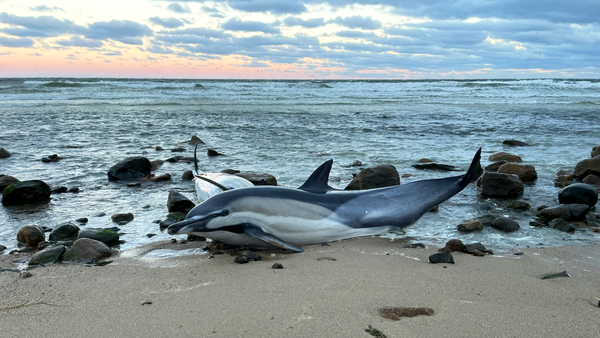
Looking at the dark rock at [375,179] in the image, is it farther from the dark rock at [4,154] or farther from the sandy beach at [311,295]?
the dark rock at [4,154]

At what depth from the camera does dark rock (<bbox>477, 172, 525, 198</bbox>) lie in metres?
6.82

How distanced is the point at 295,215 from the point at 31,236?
2881 millimetres

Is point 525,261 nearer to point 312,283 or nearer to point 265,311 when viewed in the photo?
point 312,283

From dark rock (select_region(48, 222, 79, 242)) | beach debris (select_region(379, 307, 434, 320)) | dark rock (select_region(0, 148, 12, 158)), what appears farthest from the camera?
dark rock (select_region(0, 148, 12, 158))

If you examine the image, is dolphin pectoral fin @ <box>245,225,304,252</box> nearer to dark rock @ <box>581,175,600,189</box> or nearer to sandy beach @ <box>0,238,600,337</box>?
sandy beach @ <box>0,238,600,337</box>

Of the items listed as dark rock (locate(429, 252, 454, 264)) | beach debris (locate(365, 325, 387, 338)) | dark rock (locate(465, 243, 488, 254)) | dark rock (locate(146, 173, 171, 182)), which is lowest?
dark rock (locate(146, 173, 171, 182))

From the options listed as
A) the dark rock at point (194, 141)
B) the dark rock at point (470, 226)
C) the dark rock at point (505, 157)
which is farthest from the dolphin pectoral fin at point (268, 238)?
the dark rock at point (194, 141)

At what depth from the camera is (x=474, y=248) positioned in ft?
15.1

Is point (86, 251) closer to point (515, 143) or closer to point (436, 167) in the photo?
point (436, 167)

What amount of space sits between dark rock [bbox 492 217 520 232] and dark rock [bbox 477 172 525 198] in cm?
146

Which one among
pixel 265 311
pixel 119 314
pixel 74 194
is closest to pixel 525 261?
pixel 265 311

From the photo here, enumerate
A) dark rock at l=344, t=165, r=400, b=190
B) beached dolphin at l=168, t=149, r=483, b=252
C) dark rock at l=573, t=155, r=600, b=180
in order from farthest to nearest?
dark rock at l=573, t=155, r=600, b=180, dark rock at l=344, t=165, r=400, b=190, beached dolphin at l=168, t=149, r=483, b=252

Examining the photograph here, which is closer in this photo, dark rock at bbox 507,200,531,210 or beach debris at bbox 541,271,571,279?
beach debris at bbox 541,271,571,279

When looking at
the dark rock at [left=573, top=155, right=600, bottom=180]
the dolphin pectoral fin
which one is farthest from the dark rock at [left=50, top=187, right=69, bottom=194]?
the dark rock at [left=573, top=155, right=600, bottom=180]
